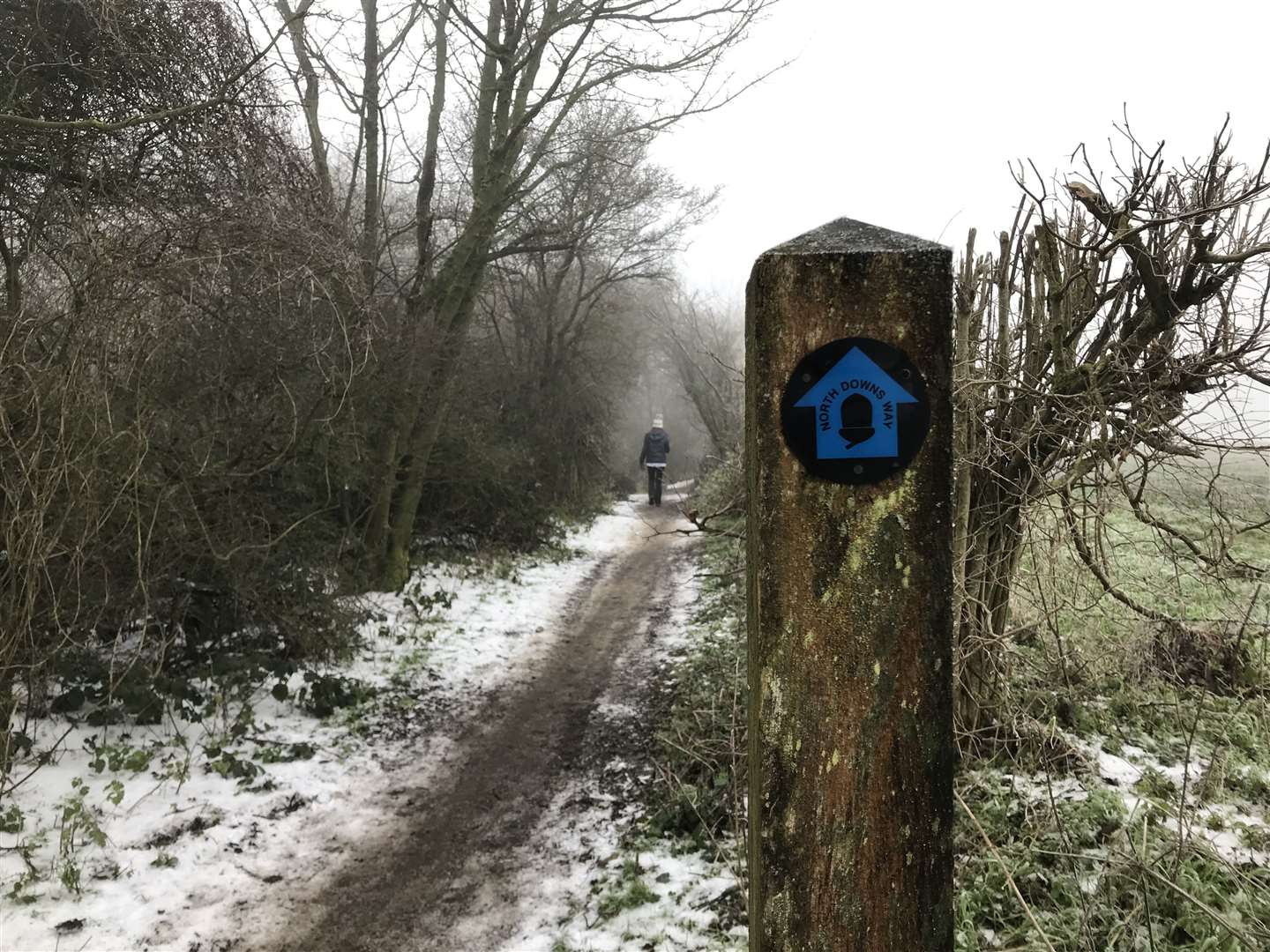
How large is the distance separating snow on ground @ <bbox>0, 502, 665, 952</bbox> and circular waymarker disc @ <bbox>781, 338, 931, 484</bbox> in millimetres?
3496

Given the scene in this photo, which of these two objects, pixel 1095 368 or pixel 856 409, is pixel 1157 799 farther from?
pixel 856 409

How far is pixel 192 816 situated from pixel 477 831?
5.11 feet

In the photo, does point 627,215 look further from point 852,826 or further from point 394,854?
point 852,826

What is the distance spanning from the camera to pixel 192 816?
4043mm

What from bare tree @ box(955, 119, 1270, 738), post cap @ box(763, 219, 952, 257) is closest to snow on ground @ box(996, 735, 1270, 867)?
bare tree @ box(955, 119, 1270, 738)

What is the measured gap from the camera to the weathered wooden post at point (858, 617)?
1229 millimetres

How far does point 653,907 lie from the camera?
341cm

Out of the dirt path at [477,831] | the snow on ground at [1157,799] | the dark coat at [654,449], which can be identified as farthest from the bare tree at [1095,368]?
the dark coat at [654,449]

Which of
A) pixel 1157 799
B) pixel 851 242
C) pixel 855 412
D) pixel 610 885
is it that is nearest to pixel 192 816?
pixel 610 885

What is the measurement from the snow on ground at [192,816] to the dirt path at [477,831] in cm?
23

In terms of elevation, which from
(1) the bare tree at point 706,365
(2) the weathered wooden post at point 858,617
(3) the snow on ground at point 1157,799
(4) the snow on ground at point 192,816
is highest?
(1) the bare tree at point 706,365

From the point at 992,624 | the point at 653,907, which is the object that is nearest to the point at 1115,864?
the point at 992,624

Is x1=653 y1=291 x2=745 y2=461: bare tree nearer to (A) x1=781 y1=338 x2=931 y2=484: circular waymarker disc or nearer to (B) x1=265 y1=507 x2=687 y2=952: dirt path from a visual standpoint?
(B) x1=265 y1=507 x2=687 y2=952: dirt path

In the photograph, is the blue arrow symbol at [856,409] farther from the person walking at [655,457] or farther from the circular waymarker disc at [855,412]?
the person walking at [655,457]
